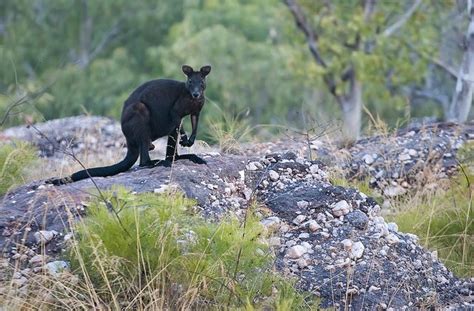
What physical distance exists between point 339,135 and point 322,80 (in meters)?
9.85

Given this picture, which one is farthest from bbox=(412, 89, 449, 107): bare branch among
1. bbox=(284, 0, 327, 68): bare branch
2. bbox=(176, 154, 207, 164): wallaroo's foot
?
bbox=(176, 154, 207, 164): wallaroo's foot

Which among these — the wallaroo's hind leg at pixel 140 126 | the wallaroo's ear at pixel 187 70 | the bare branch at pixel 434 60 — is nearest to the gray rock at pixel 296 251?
the wallaroo's hind leg at pixel 140 126

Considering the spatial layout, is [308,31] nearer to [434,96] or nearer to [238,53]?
[434,96]

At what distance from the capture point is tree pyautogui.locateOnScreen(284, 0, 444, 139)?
19594mm

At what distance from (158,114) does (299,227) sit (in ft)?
6.12

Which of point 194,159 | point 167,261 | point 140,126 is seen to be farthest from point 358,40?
point 167,261

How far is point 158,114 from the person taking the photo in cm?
864

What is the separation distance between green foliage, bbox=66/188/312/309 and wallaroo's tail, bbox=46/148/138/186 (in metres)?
1.45

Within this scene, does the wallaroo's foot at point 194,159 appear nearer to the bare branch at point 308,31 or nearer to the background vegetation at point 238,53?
the background vegetation at point 238,53

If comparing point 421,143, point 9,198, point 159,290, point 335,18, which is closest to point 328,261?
point 159,290

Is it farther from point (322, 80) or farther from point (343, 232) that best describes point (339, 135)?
point (322, 80)

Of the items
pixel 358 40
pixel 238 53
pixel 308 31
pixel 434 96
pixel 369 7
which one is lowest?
pixel 434 96

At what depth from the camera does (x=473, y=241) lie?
8.27 meters

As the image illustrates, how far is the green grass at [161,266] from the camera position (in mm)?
6184
